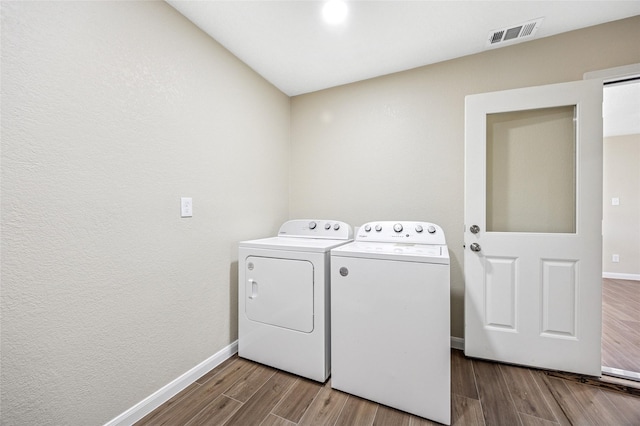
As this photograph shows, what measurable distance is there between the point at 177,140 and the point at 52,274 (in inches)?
35.1

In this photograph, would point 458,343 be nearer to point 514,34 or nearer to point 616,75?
point 616,75

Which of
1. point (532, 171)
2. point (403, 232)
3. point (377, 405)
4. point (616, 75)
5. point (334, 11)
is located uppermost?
point (334, 11)

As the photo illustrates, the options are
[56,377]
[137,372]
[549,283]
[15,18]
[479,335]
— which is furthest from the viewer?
[479,335]

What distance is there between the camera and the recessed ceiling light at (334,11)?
4.80ft

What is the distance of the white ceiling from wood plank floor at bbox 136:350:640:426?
227 centimetres

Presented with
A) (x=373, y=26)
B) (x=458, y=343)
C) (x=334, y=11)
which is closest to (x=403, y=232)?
(x=458, y=343)

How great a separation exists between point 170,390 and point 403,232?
1821 millimetres

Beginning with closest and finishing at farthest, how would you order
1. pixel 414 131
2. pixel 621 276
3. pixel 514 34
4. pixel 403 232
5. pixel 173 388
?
pixel 173 388
pixel 514 34
pixel 403 232
pixel 414 131
pixel 621 276

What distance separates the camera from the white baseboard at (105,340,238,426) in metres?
1.27

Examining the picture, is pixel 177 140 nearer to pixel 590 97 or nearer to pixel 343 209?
pixel 343 209

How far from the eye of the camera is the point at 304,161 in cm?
263

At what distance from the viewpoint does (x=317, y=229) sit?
88.5 inches

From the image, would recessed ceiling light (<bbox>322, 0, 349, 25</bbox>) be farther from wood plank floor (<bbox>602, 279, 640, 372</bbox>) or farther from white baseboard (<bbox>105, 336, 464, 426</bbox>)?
wood plank floor (<bbox>602, 279, 640, 372</bbox>)

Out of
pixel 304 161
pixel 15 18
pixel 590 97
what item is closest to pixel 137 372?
pixel 15 18
